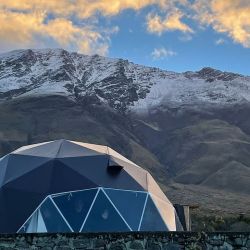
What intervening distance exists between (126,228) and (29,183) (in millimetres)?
3837

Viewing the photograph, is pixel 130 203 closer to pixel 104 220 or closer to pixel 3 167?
pixel 104 220

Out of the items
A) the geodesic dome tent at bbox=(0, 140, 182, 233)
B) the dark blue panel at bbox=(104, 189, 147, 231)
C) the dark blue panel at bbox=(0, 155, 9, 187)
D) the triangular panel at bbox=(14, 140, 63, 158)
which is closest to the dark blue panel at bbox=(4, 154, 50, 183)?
the geodesic dome tent at bbox=(0, 140, 182, 233)

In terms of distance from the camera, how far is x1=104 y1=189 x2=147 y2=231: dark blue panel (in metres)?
17.3

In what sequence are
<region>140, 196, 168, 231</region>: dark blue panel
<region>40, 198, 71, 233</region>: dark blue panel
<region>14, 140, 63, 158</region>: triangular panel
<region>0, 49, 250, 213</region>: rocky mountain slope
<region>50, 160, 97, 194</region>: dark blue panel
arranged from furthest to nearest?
<region>0, 49, 250, 213</region>: rocky mountain slope, <region>14, 140, 63, 158</region>: triangular panel, <region>50, 160, 97, 194</region>: dark blue panel, <region>140, 196, 168, 231</region>: dark blue panel, <region>40, 198, 71, 233</region>: dark blue panel

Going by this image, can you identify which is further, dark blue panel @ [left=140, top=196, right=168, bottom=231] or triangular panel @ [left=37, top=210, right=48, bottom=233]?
dark blue panel @ [left=140, top=196, right=168, bottom=231]

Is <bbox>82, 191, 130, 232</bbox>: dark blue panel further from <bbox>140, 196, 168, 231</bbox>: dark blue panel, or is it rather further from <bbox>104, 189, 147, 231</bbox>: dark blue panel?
<bbox>140, 196, 168, 231</bbox>: dark blue panel

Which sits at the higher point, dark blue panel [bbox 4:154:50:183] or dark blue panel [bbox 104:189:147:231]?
dark blue panel [bbox 4:154:50:183]

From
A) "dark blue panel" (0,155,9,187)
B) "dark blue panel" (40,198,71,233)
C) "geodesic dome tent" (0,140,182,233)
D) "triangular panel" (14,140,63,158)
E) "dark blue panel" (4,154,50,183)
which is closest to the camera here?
"dark blue panel" (40,198,71,233)

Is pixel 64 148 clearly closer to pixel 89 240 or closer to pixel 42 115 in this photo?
pixel 89 240

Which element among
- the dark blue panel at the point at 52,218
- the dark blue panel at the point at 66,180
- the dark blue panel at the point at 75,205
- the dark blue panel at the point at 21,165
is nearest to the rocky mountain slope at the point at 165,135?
the dark blue panel at the point at 21,165

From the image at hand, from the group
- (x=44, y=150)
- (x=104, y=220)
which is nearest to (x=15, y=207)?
(x=104, y=220)

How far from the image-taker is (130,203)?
18000 mm

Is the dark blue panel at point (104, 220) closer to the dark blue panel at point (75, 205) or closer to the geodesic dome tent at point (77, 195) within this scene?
the geodesic dome tent at point (77, 195)

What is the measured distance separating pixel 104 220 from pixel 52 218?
1.54 metres
